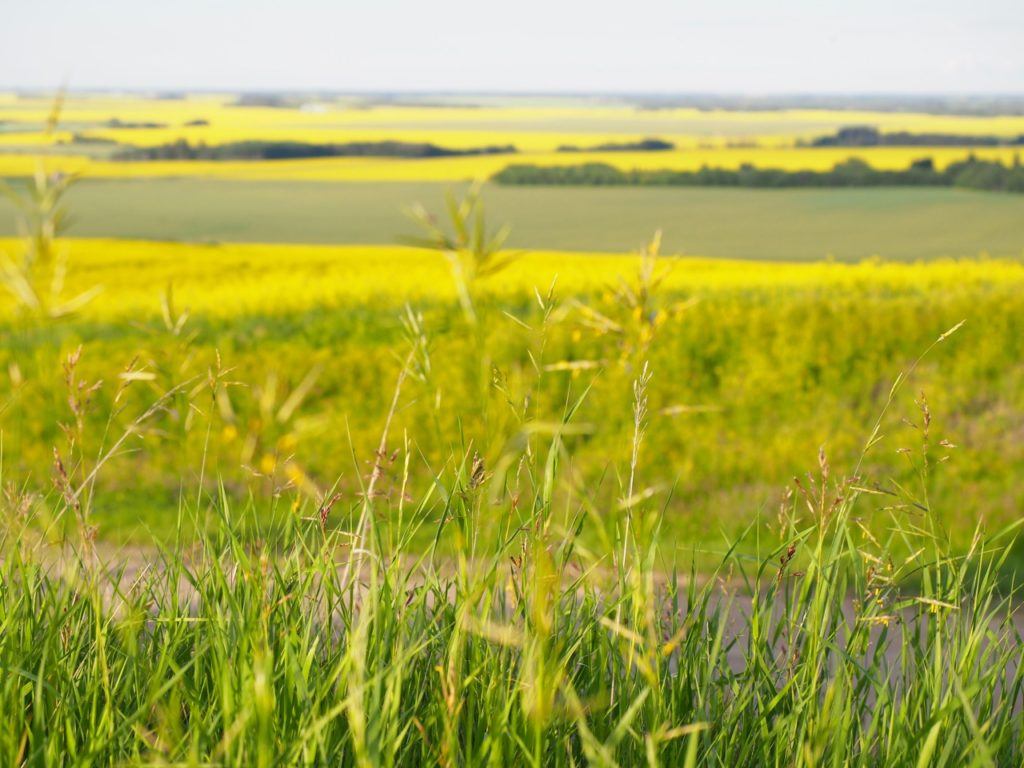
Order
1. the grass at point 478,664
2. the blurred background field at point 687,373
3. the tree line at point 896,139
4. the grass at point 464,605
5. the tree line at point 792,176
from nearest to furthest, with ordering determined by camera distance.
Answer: the grass at point 464,605 → the grass at point 478,664 → the blurred background field at point 687,373 → the tree line at point 792,176 → the tree line at point 896,139

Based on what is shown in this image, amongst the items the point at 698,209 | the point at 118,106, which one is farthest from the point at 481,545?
the point at 118,106

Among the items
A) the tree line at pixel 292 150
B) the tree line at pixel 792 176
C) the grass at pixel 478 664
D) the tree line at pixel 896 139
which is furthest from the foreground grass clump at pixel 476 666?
the tree line at pixel 896 139

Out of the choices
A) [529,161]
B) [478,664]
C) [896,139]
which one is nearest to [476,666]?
[478,664]

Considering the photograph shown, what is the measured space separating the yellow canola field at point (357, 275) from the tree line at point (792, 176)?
75.7 inches

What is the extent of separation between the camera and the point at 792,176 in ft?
61.0

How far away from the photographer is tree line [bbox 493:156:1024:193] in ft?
60.0

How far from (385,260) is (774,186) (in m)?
6.96

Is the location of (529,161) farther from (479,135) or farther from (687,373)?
(687,373)

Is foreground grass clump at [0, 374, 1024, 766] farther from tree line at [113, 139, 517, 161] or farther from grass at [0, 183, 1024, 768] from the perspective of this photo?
tree line at [113, 139, 517, 161]

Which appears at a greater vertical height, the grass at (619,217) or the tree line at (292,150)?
the tree line at (292,150)

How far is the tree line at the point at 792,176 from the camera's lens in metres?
18.3

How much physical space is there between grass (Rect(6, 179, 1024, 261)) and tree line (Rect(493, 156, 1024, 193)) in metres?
0.24

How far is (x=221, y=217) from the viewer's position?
58.5 ft

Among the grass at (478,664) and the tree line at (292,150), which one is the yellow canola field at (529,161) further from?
the grass at (478,664)
